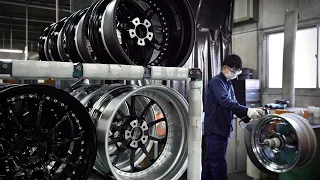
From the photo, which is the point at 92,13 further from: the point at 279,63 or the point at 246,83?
the point at 279,63

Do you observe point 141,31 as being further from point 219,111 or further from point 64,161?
point 219,111

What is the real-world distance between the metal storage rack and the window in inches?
150

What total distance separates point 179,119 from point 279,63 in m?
4.14

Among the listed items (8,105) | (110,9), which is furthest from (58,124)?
(110,9)

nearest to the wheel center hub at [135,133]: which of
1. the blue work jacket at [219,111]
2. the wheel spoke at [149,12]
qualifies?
the wheel spoke at [149,12]

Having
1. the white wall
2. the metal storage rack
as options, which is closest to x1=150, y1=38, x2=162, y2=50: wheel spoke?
the metal storage rack

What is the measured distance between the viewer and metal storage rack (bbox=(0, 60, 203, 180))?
0.91m

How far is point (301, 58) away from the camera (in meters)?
4.68

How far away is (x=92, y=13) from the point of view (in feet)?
4.21

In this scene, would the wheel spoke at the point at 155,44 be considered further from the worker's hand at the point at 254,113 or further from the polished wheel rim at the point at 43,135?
the worker's hand at the point at 254,113

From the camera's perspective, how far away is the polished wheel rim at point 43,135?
962mm

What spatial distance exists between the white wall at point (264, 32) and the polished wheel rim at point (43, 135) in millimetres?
4164

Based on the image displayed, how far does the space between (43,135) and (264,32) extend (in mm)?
4777

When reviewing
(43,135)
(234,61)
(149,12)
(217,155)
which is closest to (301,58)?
(234,61)
